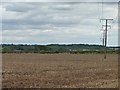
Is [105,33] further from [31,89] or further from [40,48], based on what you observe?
[40,48]

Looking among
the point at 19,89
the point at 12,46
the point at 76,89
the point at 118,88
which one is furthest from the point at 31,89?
the point at 12,46

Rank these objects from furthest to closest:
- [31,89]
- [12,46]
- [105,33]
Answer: [12,46] → [105,33] → [31,89]

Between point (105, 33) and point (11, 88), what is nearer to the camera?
point (11, 88)

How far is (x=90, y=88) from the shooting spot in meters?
21.9

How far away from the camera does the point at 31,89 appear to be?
827 inches

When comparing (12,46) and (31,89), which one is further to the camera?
(12,46)

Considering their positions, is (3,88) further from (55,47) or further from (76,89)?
(55,47)

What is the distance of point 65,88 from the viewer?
21.9 meters

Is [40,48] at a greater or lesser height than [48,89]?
lesser

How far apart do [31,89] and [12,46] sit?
166 meters

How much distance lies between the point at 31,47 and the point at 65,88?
173942 millimetres

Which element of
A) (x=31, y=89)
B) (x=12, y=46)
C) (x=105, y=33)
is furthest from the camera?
(x=12, y=46)

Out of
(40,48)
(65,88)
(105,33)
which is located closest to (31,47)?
(40,48)

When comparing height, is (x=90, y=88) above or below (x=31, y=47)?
above
